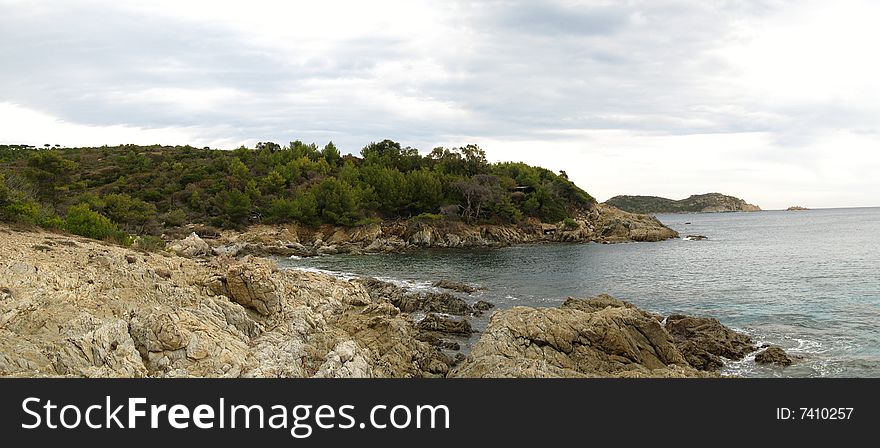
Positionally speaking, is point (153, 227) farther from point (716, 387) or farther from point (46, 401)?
point (716, 387)

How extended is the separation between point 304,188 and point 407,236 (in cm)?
2217

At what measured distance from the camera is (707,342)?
19.9 m

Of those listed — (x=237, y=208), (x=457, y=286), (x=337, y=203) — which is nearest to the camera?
(x=457, y=286)

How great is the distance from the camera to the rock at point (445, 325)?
2231 centimetres

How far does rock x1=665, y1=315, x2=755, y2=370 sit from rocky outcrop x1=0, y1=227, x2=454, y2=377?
926 centimetres

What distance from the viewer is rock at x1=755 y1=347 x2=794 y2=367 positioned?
59.1 ft

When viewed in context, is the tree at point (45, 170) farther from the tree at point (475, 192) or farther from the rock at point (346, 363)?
the tree at point (475, 192)

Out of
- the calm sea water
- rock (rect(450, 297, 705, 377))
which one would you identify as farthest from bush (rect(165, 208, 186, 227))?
rock (rect(450, 297, 705, 377))

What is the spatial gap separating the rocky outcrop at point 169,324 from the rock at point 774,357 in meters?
11.4

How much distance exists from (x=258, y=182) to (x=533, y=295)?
61.1 m

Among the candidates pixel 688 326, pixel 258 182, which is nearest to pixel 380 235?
pixel 258 182

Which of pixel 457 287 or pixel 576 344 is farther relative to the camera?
pixel 457 287

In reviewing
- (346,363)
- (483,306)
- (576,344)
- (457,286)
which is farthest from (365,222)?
(346,363)

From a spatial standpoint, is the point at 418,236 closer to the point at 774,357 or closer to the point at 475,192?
the point at 475,192
